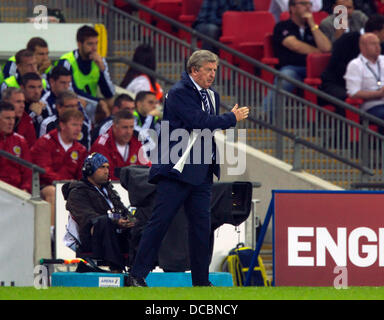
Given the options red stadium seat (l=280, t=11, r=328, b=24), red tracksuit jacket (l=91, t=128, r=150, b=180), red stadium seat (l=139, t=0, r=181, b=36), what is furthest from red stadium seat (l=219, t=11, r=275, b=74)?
red tracksuit jacket (l=91, t=128, r=150, b=180)

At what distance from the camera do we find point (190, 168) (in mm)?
10414

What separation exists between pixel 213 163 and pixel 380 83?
6267mm

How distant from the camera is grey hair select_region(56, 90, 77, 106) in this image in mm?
14877

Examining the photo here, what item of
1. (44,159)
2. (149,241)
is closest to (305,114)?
(44,159)

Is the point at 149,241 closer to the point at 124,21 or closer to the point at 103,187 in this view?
the point at 103,187

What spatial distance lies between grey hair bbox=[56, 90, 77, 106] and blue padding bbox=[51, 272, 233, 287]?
3575 mm

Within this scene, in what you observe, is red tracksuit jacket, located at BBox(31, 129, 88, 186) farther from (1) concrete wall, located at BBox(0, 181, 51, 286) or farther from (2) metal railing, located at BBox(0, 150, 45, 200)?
(1) concrete wall, located at BBox(0, 181, 51, 286)

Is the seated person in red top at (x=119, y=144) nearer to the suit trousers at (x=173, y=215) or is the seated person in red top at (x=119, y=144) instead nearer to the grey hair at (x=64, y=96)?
the grey hair at (x=64, y=96)

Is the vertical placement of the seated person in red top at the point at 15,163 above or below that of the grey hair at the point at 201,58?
below

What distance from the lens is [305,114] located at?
645 inches

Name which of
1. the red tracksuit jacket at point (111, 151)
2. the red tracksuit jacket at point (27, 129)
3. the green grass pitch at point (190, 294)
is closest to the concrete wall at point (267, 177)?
the red tracksuit jacket at point (111, 151)

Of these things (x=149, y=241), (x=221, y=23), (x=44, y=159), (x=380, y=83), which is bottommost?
(x=149, y=241)

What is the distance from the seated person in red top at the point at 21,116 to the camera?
1472cm

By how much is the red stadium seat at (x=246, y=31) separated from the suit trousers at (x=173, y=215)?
755 centimetres
